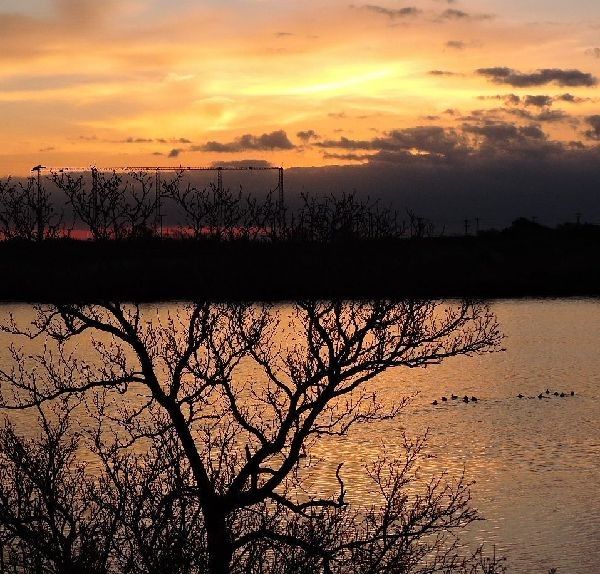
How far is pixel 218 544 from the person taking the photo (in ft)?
76.8

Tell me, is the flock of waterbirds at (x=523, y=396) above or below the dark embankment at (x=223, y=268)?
below

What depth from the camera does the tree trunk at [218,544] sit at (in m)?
22.9

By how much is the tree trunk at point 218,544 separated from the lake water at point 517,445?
10.1 meters

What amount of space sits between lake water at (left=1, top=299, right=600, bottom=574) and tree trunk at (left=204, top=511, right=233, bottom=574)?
1011 cm

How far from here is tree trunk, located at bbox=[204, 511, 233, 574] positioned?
22922 millimetres

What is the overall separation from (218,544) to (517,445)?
25.2 metres

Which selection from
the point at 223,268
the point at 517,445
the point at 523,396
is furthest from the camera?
the point at 523,396

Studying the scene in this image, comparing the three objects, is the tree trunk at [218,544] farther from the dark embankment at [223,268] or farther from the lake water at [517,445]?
the lake water at [517,445]

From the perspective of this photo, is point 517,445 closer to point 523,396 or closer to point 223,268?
point 523,396

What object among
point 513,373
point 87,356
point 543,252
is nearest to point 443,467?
point 513,373

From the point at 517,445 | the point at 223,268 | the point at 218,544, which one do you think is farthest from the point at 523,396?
the point at 218,544

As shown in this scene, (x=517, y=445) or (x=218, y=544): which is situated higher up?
(x=218, y=544)

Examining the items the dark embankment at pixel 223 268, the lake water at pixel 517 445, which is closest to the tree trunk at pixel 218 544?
the dark embankment at pixel 223 268

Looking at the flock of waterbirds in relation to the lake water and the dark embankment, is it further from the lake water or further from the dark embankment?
the dark embankment
